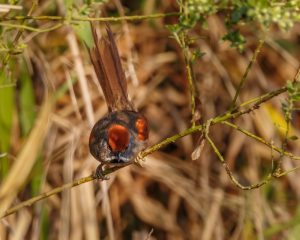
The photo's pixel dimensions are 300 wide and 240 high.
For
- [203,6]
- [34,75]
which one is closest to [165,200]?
[34,75]

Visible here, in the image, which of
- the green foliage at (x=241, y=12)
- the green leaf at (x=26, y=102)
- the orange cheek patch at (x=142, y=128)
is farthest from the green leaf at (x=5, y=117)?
the green foliage at (x=241, y=12)

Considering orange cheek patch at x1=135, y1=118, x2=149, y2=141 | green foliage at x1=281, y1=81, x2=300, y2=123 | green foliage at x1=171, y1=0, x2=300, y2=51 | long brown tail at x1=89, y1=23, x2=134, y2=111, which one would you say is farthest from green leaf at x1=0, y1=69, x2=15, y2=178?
green foliage at x1=281, y1=81, x2=300, y2=123

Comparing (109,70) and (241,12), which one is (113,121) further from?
(241,12)

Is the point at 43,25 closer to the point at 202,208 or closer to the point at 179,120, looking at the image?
the point at 179,120

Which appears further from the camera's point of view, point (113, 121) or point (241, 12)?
point (113, 121)

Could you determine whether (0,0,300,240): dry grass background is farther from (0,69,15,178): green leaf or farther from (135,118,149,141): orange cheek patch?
(135,118,149,141): orange cheek patch

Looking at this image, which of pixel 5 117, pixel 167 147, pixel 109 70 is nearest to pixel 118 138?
pixel 109 70

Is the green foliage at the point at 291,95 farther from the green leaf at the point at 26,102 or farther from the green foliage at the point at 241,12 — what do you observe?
the green leaf at the point at 26,102
